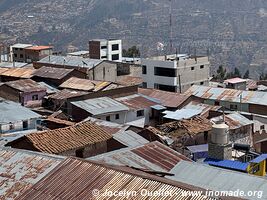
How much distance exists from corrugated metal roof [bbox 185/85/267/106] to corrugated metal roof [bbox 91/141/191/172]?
2485 cm

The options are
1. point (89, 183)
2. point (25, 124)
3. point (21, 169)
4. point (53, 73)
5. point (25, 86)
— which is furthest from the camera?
point (53, 73)

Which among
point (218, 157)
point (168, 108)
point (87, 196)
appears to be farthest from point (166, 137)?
A: point (87, 196)

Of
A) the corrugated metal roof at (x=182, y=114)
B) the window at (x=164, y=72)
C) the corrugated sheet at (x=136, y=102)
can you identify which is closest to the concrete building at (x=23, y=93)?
the corrugated sheet at (x=136, y=102)

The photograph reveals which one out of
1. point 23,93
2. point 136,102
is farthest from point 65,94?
point 136,102

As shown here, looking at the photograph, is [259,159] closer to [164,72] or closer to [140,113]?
[140,113]

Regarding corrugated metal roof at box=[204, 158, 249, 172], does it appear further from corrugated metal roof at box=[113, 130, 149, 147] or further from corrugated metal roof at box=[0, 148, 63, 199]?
corrugated metal roof at box=[0, 148, 63, 199]

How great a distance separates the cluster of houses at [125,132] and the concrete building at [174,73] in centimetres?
11

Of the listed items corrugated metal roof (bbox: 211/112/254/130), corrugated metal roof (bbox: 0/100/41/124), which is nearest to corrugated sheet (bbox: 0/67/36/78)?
corrugated metal roof (bbox: 0/100/41/124)

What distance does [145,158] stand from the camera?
55.0ft

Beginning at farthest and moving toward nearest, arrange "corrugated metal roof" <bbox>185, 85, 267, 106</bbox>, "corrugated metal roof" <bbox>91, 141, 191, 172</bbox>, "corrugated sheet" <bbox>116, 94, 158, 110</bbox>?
"corrugated metal roof" <bbox>185, 85, 267, 106</bbox>, "corrugated sheet" <bbox>116, 94, 158, 110</bbox>, "corrugated metal roof" <bbox>91, 141, 191, 172</bbox>

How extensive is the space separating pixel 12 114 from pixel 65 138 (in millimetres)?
10454

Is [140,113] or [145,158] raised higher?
[145,158]

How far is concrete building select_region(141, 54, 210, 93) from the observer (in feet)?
165

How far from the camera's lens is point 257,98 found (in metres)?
41.2
